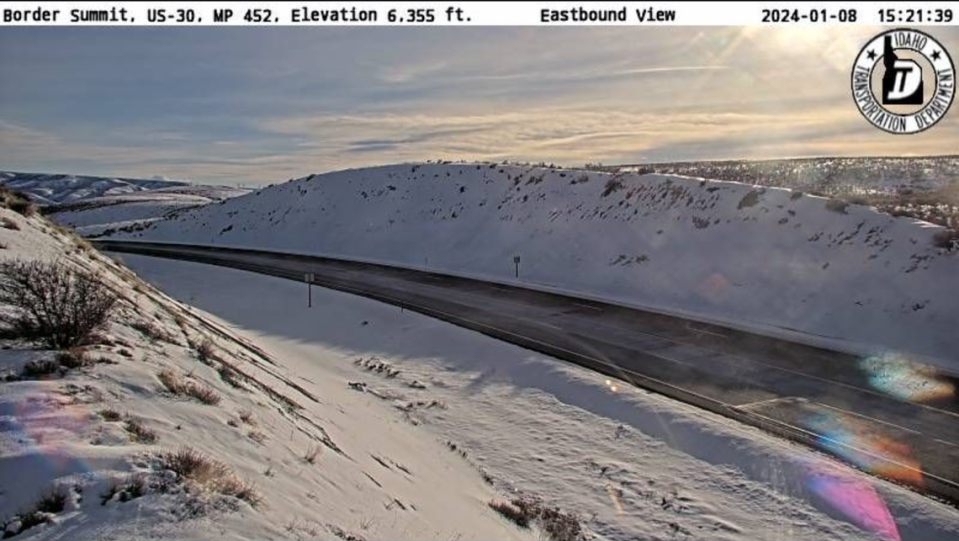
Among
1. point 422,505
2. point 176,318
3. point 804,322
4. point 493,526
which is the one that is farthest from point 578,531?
point 804,322

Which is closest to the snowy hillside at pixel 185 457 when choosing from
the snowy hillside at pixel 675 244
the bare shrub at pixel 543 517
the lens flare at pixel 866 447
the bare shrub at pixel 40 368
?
the bare shrub at pixel 40 368

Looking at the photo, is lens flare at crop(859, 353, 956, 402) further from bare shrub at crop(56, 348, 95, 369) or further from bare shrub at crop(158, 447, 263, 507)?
bare shrub at crop(56, 348, 95, 369)

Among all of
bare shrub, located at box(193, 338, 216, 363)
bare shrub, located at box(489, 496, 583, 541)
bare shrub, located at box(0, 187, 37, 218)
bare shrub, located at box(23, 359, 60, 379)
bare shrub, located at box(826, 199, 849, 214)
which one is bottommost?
bare shrub, located at box(489, 496, 583, 541)

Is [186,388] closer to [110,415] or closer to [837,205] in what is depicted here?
[110,415]

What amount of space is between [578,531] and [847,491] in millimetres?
4363

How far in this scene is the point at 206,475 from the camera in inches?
227

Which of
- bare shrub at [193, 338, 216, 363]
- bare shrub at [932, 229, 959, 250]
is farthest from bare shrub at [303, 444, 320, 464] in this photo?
bare shrub at [932, 229, 959, 250]

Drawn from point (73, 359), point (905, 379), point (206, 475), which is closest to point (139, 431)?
point (206, 475)

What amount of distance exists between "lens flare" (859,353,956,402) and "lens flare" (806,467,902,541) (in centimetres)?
511

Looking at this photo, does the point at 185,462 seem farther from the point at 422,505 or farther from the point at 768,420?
the point at 768,420

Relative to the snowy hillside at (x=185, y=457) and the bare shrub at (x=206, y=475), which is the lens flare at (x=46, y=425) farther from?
the bare shrub at (x=206, y=475)

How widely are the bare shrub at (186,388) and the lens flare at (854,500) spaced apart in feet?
29.5

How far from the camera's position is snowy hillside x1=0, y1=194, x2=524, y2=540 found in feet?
16.6

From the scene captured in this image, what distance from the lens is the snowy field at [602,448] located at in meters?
9.08
